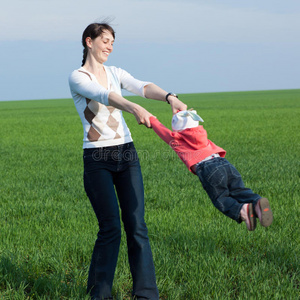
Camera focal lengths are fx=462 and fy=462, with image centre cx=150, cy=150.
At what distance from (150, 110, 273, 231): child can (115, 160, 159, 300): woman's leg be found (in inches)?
24.9

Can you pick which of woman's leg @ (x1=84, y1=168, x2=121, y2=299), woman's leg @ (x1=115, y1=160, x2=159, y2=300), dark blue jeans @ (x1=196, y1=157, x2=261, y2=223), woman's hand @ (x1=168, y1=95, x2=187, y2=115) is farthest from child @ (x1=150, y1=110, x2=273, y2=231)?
woman's leg @ (x1=84, y1=168, x2=121, y2=299)

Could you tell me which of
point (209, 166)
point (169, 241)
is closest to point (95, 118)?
point (209, 166)

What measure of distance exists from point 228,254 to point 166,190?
3.78 m

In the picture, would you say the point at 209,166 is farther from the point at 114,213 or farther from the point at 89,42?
the point at 89,42

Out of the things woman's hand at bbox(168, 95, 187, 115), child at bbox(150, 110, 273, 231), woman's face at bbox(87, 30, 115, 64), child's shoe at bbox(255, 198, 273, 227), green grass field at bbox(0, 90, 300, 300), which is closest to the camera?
child's shoe at bbox(255, 198, 273, 227)

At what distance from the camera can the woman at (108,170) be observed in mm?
3807

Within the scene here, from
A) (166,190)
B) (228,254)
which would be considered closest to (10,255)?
(228,254)

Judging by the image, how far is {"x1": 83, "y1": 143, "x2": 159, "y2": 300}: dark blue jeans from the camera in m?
3.81

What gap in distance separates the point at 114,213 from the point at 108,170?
0.36 m

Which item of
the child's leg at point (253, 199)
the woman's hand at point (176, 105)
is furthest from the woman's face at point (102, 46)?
the child's leg at point (253, 199)

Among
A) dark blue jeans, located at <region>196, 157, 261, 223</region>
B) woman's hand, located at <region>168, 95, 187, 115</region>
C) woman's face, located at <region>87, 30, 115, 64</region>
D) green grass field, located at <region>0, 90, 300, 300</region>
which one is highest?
woman's face, located at <region>87, 30, 115, 64</region>

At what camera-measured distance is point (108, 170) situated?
152 inches

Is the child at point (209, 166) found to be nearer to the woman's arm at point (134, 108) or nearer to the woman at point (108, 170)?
the woman's arm at point (134, 108)

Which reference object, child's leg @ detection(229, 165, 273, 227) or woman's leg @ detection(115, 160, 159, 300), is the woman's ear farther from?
child's leg @ detection(229, 165, 273, 227)
